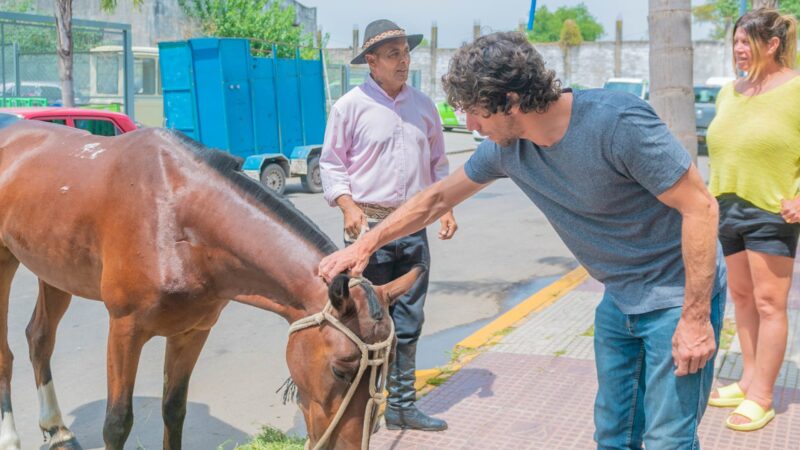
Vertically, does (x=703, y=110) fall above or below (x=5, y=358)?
above

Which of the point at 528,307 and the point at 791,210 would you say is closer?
the point at 791,210

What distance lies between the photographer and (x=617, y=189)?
2639 millimetres

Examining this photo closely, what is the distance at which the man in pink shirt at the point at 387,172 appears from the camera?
4504 millimetres

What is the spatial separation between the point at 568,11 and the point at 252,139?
92496mm

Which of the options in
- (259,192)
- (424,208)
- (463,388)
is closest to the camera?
(424,208)

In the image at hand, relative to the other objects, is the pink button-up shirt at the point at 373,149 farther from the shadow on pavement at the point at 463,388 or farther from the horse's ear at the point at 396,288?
the horse's ear at the point at 396,288

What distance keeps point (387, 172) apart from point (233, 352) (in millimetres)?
2405

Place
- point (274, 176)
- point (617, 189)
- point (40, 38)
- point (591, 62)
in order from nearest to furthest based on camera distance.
Result: point (617, 189) → point (274, 176) → point (40, 38) → point (591, 62)

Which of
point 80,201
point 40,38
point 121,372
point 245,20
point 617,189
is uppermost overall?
point 245,20

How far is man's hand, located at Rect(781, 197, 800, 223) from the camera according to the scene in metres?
4.23

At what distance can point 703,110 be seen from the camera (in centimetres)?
2427

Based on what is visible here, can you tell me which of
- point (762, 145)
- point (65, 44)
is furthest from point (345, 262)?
point (65, 44)

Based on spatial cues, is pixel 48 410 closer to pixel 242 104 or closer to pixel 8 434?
pixel 8 434

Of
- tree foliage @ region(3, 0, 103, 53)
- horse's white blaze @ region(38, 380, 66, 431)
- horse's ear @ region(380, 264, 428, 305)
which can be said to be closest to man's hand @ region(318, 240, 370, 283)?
horse's ear @ region(380, 264, 428, 305)
